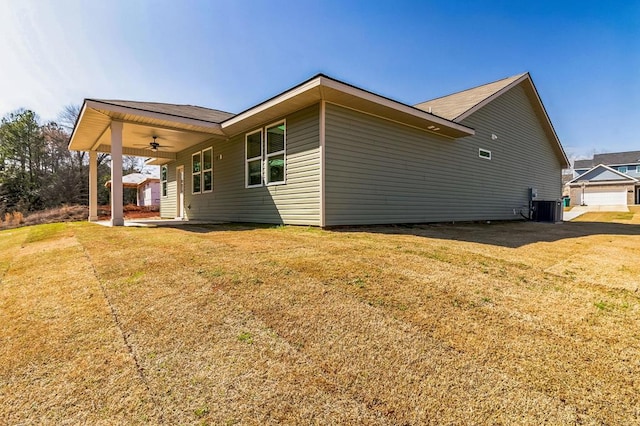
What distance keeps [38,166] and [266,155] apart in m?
26.3

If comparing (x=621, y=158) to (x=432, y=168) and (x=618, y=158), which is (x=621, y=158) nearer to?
(x=618, y=158)

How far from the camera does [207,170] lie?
10703mm

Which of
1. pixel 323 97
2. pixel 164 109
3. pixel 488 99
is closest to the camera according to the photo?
pixel 323 97

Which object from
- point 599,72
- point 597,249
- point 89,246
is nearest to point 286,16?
point 89,246

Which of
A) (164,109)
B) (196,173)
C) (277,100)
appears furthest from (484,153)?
(196,173)

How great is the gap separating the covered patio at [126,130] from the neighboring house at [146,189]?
13.2 m

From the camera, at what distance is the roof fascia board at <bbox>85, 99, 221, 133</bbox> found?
22.4 ft

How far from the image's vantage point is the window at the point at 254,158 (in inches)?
322

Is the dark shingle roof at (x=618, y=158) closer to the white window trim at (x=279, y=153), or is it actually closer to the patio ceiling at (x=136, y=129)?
the white window trim at (x=279, y=153)

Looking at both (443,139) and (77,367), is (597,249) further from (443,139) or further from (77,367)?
(77,367)

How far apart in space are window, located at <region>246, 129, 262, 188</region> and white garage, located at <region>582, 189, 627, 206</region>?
36.3 meters

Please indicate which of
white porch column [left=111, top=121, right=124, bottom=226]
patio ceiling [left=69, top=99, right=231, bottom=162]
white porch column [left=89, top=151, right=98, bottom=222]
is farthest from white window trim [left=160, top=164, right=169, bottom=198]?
white porch column [left=111, top=121, right=124, bottom=226]

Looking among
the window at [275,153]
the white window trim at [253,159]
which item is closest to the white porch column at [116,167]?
the white window trim at [253,159]

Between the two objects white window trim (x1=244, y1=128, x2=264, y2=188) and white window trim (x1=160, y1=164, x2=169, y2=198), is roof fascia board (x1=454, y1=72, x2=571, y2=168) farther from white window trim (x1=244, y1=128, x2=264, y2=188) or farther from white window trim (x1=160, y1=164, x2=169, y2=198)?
white window trim (x1=160, y1=164, x2=169, y2=198)
